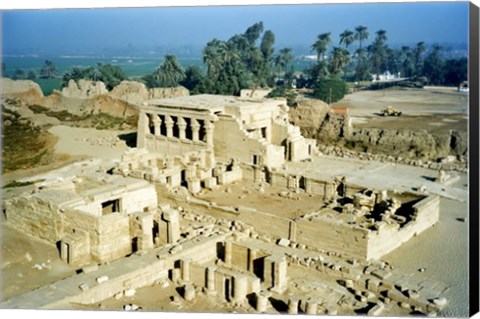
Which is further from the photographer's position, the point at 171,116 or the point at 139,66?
the point at 139,66

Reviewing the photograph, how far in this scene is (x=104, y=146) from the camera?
33531 millimetres

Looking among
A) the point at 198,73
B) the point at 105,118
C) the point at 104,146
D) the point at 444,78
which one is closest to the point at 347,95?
the point at 198,73

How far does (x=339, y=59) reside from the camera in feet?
202

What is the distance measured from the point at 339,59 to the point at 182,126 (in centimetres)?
3658

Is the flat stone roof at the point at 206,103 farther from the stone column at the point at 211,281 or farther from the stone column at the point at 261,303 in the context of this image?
the stone column at the point at 261,303

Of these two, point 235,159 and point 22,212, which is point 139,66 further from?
point 22,212

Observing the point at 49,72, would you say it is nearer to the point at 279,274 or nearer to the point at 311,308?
the point at 279,274

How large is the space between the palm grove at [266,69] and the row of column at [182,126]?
15007mm

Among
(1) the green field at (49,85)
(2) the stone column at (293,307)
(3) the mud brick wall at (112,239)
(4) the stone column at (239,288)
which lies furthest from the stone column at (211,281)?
(1) the green field at (49,85)

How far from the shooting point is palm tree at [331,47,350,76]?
61.3 meters

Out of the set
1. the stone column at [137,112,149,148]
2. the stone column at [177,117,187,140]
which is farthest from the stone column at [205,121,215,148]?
the stone column at [137,112,149,148]

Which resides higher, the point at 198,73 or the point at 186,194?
the point at 198,73

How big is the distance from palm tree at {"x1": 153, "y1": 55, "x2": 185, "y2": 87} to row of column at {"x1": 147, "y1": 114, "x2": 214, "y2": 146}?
25.9 metres

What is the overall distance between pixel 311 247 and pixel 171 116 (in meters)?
12.9
